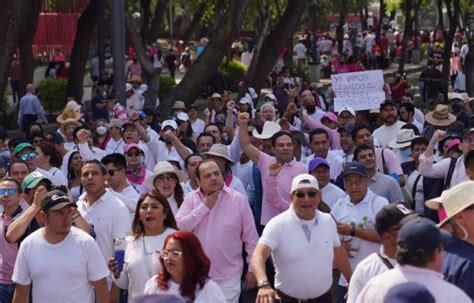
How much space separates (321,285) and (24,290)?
2.03m

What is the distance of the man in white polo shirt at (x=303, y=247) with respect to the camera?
24.6 ft

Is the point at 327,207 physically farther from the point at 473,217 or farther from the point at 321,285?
the point at 473,217

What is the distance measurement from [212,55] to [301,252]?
12.2 metres

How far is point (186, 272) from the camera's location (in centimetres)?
634

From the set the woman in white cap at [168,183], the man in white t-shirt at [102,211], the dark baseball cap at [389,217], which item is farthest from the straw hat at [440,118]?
the dark baseball cap at [389,217]

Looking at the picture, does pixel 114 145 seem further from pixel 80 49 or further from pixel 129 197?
pixel 80 49

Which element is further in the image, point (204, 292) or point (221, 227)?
point (221, 227)

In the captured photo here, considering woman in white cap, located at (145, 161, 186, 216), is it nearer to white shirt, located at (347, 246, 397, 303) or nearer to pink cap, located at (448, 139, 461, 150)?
pink cap, located at (448, 139, 461, 150)

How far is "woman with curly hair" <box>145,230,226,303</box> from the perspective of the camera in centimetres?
634

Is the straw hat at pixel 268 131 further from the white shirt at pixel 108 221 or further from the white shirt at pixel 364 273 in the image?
the white shirt at pixel 364 273

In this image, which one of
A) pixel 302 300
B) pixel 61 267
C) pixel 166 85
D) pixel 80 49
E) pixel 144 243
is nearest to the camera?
pixel 61 267

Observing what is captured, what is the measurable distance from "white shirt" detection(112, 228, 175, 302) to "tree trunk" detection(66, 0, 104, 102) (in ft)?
61.8

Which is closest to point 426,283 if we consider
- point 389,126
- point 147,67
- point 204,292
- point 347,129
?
point 204,292

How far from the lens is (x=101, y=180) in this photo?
8.98 m
